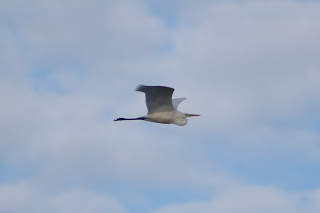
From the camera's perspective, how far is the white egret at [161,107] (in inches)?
1341

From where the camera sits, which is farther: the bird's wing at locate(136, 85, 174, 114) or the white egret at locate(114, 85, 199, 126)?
the white egret at locate(114, 85, 199, 126)

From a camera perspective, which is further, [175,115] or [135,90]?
[175,115]

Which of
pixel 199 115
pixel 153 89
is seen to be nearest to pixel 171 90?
pixel 153 89

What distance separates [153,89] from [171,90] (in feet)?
2.40

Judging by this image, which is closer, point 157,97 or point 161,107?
point 157,97

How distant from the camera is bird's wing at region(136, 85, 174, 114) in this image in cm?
3385

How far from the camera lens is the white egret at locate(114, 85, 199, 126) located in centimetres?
3406

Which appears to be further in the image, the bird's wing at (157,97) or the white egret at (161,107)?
the white egret at (161,107)

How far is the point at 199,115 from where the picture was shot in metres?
37.8

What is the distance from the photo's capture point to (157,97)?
3469cm

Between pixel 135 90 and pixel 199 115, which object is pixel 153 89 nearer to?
pixel 135 90

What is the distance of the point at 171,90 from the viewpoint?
3419 cm

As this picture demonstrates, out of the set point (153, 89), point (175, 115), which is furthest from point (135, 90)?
point (175, 115)

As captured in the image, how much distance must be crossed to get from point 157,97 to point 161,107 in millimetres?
802
